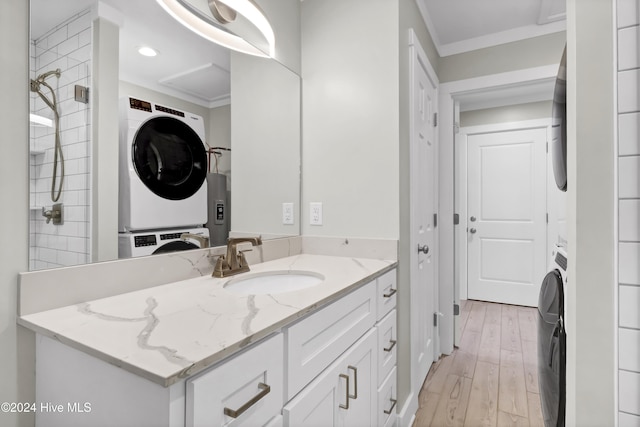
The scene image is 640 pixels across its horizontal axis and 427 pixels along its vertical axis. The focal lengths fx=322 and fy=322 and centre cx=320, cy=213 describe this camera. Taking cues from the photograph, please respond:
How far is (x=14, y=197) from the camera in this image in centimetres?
82

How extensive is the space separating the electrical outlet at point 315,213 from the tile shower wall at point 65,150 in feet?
3.51

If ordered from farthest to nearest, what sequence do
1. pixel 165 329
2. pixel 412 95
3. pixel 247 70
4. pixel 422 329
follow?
1. pixel 422 329
2. pixel 412 95
3. pixel 247 70
4. pixel 165 329

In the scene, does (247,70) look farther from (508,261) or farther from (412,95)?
(508,261)

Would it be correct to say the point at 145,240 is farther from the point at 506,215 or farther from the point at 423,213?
the point at 506,215

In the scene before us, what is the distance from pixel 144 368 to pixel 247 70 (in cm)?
140

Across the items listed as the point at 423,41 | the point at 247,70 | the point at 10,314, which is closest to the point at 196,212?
the point at 10,314

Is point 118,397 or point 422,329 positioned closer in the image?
point 118,397

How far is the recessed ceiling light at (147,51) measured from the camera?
42.4 inches

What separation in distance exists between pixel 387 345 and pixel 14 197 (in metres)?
1.39

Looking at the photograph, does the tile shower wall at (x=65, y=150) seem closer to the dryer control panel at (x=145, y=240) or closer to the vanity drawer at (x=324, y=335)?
the dryer control panel at (x=145, y=240)

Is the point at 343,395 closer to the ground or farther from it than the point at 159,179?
closer to the ground

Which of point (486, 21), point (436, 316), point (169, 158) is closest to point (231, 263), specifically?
point (169, 158)

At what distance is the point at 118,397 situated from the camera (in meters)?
0.61

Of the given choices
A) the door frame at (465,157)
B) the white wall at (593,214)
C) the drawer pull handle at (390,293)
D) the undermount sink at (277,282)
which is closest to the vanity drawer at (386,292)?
the drawer pull handle at (390,293)
